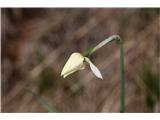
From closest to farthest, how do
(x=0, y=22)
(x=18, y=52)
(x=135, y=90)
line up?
(x=135, y=90), (x=0, y=22), (x=18, y=52)

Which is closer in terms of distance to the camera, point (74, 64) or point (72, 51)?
point (74, 64)

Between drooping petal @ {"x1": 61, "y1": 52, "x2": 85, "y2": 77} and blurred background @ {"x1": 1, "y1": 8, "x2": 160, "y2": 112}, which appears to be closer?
drooping petal @ {"x1": 61, "y1": 52, "x2": 85, "y2": 77}

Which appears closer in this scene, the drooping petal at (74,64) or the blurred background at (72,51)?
the drooping petal at (74,64)

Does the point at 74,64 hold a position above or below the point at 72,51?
above

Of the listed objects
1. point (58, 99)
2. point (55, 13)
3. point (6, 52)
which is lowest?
point (58, 99)
